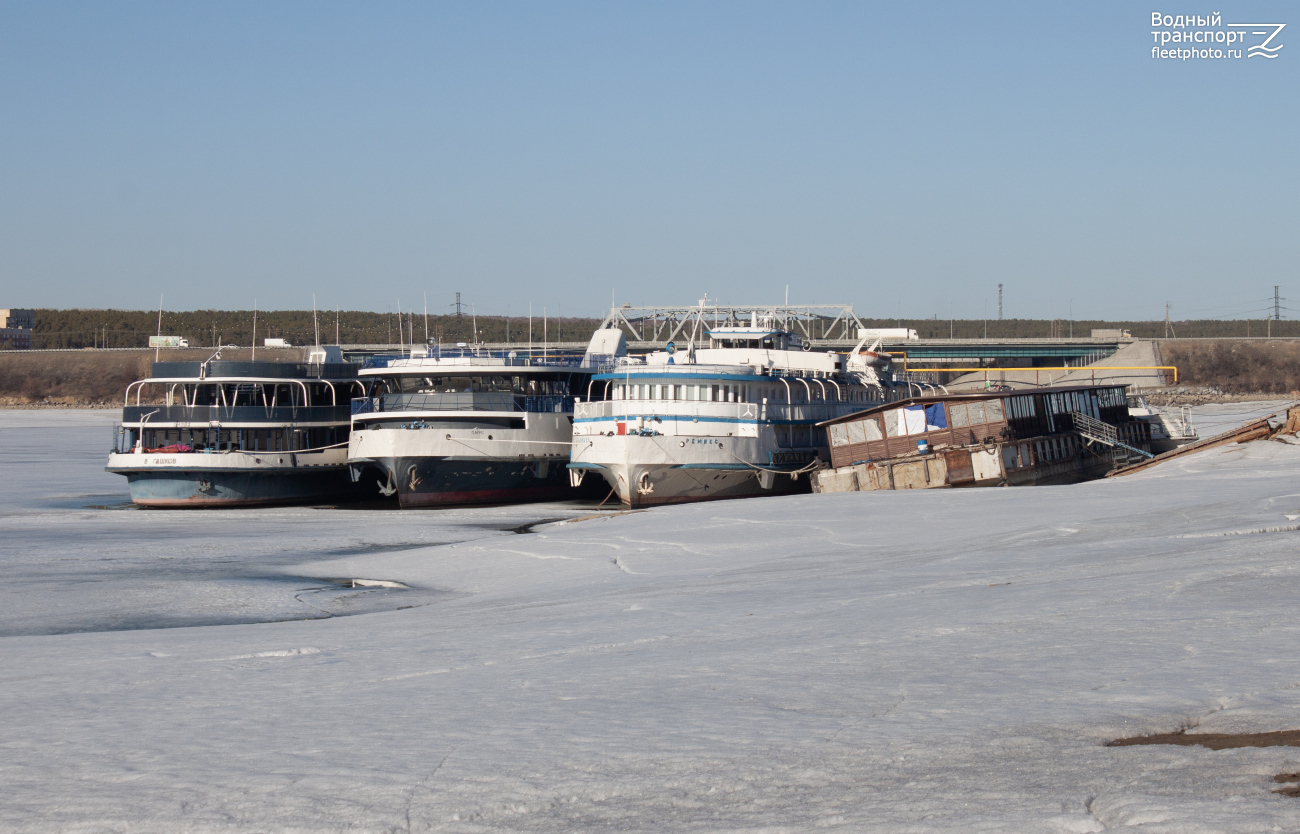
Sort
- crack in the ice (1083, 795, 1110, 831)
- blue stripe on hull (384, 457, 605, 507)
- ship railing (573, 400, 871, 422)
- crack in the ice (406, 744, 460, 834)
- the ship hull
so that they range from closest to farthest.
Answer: crack in the ice (1083, 795, 1110, 831) < crack in the ice (406, 744, 460, 834) < the ship hull < ship railing (573, 400, 871, 422) < blue stripe on hull (384, 457, 605, 507)

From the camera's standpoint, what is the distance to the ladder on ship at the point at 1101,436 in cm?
5462

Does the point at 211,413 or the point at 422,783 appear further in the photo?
the point at 211,413

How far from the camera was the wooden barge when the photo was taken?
47438mm

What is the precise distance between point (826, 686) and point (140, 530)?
3435cm

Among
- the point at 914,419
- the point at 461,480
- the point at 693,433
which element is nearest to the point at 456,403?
the point at 461,480

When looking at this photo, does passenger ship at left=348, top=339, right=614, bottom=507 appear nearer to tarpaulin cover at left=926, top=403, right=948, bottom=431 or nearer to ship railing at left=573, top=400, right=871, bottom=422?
ship railing at left=573, top=400, right=871, bottom=422

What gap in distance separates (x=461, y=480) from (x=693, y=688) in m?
40.6

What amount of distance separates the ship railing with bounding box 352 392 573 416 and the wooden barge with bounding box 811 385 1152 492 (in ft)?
45.6

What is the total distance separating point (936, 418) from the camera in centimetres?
4909

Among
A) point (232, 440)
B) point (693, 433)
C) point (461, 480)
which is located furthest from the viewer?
point (232, 440)

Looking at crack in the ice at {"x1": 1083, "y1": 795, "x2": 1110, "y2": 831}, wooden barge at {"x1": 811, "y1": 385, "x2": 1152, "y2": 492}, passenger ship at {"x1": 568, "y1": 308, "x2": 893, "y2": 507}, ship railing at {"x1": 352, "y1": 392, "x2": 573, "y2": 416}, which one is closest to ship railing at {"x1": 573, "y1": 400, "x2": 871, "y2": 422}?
passenger ship at {"x1": 568, "y1": 308, "x2": 893, "y2": 507}

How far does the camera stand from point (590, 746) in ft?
35.8

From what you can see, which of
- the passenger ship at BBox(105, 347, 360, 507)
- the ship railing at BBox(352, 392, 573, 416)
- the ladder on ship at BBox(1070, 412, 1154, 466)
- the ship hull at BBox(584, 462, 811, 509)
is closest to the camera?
the ship hull at BBox(584, 462, 811, 509)

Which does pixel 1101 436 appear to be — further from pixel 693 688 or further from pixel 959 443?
pixel 693 688
